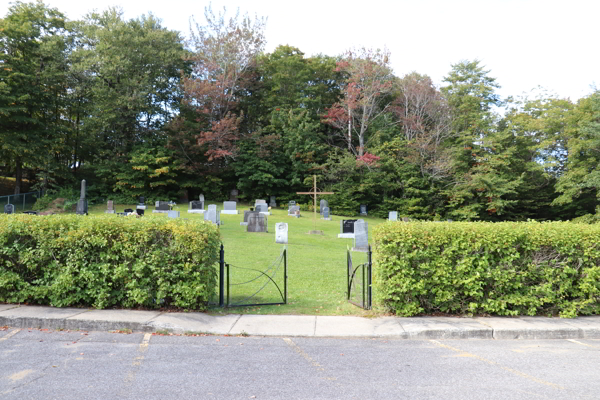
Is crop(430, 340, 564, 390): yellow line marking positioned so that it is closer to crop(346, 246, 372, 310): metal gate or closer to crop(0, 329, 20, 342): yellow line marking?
crop(346, 246, 372, 310): metal gate

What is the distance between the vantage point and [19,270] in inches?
259

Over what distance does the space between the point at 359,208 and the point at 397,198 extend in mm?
3883

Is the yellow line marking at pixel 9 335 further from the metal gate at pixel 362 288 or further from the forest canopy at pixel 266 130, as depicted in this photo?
the forest canopy at pixel 266 130

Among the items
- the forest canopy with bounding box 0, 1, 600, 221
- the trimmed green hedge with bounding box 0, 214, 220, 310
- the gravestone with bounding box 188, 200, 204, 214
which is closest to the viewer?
the trimmed green hedge with bounding box 0, 214, 220, 310

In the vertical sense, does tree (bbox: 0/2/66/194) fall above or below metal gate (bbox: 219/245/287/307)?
above

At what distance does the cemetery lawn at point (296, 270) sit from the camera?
278 inches

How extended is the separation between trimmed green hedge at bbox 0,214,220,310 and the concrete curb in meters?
0.26

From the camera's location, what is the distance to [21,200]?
3125 centimetres

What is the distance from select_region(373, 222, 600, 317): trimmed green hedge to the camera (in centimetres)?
636

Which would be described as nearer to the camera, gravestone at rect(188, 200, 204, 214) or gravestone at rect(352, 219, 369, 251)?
gravestone at rect(352, 219, 369, 251)

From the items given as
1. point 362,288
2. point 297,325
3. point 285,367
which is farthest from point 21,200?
point 285,367

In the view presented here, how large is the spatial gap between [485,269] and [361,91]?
35.5 m

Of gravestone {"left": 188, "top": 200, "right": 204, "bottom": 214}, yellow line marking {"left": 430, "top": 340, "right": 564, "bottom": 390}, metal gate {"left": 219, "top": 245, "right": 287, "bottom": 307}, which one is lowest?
yellow line marking {"left": 430, "top": 340, "right": 564, "bottom": 390}

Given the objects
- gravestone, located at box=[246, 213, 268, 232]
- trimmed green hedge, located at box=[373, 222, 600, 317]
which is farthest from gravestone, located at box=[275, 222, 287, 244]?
trimmed green hedge, located at box=[373, 222, 600, 317]
